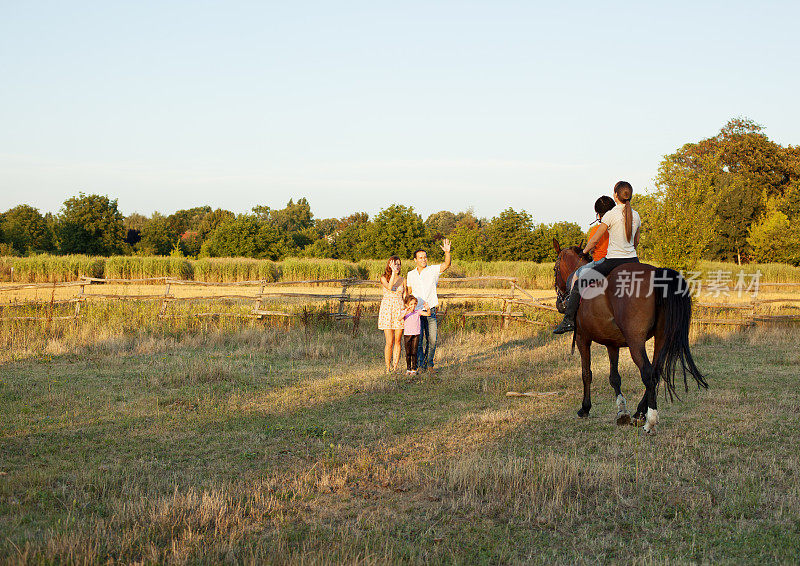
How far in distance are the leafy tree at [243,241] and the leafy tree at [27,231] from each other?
39.1 feet

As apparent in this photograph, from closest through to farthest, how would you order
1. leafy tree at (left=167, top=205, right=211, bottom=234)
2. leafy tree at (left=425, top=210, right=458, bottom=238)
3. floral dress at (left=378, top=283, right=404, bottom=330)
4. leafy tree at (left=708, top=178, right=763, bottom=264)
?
floral dress at (left=378, top=283, right=404, bottom=330) → leafy tree at (left=708, top=178, right=763, bottom=264) → leafy tree at (left=167, top=205, right=211, bottom=234) → leafy tree at (left=425, top=210, right=458, bottom=238)

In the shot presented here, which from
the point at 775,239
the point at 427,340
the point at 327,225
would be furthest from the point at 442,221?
the point at 427,340

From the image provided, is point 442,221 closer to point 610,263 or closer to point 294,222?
point 294,222

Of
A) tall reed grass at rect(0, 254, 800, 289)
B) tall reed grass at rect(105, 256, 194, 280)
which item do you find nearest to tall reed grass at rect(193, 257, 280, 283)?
tall reed grass at rect(0, 254, 800, 289)

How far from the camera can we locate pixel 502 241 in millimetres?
47906

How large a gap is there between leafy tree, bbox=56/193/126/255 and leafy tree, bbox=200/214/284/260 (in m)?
6.30

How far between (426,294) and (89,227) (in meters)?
37.7

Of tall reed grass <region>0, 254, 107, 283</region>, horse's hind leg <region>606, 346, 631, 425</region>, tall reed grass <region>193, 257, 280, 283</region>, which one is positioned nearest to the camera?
horse's hind leg <region>606, 346, 631, 425</region>

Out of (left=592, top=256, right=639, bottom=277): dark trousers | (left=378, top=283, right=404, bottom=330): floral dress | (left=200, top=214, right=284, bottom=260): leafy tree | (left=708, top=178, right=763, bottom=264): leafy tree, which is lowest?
(left=378, top=283, right=404, bottom=330): floral dress

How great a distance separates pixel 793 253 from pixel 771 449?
32578 millimetres

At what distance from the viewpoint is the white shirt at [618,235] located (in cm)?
686

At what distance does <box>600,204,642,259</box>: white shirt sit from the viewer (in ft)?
→ 22.5

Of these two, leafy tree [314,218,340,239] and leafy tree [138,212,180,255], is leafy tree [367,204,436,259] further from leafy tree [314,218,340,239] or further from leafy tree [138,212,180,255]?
leafy tree [314,218,340,239]

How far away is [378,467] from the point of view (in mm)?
5309
